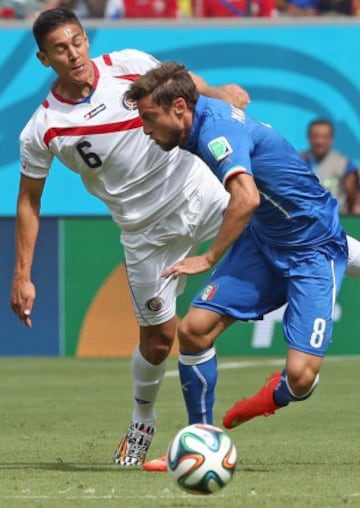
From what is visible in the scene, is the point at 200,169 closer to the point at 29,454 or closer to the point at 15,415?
the point at 29,454

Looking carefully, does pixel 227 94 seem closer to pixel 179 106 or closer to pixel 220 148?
pixel 179 106

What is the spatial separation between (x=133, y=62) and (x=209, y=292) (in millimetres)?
1596

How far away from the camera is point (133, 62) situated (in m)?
8.66

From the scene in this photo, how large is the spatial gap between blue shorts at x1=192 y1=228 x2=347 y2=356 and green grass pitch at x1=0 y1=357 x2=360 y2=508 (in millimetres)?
814

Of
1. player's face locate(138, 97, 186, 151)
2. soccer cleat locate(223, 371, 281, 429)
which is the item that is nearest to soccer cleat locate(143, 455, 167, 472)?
soccer cleat locate(223, 371, 281, 429)

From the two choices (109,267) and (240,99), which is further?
(109,267)

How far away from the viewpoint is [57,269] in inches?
631

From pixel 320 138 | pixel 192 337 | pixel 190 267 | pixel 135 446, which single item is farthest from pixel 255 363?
pixel 190 267

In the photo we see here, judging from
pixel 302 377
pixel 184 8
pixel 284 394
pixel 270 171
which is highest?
pixel 270 171

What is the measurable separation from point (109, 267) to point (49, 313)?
0.86 metres

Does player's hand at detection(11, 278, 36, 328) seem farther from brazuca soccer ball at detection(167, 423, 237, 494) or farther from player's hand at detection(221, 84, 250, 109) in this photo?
brazuca soccer ball at detection(167, 423, 237, 494)

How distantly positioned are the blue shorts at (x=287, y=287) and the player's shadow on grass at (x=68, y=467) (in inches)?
42.7

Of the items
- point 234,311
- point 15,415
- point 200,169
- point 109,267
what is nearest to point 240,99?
point 200,169

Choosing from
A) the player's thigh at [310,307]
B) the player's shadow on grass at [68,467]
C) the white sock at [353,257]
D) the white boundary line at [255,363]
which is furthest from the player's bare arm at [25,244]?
the white boundary line at [255,363]
